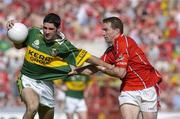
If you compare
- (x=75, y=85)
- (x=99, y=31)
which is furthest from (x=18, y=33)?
(x=99, y=31)

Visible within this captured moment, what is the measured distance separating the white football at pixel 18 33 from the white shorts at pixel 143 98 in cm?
193

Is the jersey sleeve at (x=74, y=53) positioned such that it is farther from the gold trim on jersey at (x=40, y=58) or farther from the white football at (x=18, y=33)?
the white football at (x=18, y=33)

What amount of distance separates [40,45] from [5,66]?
8804 mm

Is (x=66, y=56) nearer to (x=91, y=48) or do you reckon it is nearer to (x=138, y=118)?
(x=138, y=118)

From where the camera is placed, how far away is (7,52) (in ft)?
68.7

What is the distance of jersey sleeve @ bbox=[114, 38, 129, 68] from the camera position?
11.4 m

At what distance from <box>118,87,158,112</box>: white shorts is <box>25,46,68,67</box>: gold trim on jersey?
129 centimetres

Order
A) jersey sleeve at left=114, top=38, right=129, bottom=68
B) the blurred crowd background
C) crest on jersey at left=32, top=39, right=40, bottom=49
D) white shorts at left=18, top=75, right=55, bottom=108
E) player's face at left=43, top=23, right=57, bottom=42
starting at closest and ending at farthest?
jersey sleeve at left=114, top=38, right=129, bottom=68
player's face at left=43, top=23, right=57, bottom=42
crest on jersey at left=32, top=39, right=40, bottom=49
white shorts at left=18, top=75, right=55, bottom=108
the blurred crowd background

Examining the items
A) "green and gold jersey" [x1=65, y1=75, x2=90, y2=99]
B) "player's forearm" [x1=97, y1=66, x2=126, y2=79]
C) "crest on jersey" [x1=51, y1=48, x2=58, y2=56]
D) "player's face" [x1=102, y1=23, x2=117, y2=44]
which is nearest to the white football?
"crest on jersey" [x1=51, y1=48, x2=58, y2=56]

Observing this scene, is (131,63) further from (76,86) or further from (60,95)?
(60,95)

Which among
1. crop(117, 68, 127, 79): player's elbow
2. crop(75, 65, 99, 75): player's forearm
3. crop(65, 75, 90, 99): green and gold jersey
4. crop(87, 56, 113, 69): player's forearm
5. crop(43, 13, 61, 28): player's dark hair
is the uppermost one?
crop(43, 13, 61, 28): player's dark hair

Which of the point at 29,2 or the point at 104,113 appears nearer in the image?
the point at 104,113

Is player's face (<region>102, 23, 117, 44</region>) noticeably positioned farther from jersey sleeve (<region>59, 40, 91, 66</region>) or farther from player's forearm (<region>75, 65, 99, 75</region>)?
player's forearm (<region>75, 65, 99, 75</region>)

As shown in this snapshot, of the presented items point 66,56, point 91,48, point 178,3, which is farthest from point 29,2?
point 66,56
